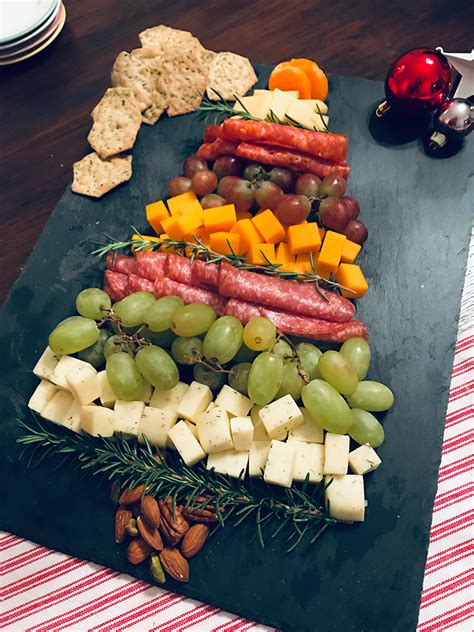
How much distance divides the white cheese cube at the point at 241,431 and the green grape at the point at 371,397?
0.81 feet

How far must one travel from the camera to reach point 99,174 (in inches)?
75.2

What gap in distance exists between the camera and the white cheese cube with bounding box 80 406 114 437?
157 centimetres

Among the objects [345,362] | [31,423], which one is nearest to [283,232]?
[345,362]

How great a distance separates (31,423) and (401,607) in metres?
0.96

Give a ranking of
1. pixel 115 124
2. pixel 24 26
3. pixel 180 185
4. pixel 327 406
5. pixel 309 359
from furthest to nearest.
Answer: pixel 24 26, pixel 115 124, pixel 180 185, pixel 309 359, pixel 327 406

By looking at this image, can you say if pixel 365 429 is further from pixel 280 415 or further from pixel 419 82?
pixel 419 82

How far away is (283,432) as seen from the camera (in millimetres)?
1549

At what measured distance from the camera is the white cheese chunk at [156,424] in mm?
1561

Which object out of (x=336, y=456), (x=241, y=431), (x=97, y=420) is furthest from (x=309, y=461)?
(x=97, y=420)

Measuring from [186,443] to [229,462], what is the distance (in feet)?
0.35

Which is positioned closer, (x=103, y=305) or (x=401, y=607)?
(x=401, y=607)

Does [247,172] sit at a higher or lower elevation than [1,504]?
higher

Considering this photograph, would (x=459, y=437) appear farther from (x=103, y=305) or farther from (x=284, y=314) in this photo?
(x=103, y=305)

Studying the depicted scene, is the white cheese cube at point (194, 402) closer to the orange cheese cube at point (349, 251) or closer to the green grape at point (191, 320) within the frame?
the green grape at point (191, 320)
